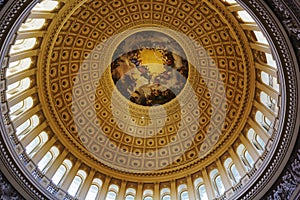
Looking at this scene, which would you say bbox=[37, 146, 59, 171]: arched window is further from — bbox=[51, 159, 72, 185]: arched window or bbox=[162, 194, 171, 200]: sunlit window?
bbox=[162, 194, 171, 200]: sunlit window

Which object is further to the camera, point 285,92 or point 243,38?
point 243,38

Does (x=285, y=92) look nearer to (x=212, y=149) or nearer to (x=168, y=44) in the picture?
(x=212, y=149)

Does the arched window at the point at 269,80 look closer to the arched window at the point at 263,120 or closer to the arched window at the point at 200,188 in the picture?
the arched window at the point at 263,120

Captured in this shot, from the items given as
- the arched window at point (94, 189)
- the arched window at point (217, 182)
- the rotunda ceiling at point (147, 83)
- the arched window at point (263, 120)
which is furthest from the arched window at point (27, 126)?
the arched window at point (263, 120)

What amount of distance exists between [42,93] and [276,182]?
14.1m

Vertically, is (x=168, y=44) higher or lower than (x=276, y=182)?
higher

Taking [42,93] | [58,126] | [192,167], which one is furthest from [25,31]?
[192,167]

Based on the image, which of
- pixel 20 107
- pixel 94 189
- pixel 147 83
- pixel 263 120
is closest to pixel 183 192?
pixel 94 189

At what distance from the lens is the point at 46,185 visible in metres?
19.5

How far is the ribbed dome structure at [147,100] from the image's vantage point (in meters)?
18.0

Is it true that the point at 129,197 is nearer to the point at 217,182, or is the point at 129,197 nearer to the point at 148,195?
the point at 148,195

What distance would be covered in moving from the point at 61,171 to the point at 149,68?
10.5 m

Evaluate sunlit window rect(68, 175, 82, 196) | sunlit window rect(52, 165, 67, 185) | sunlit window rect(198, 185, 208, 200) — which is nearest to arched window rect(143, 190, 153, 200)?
sunlit window rect(198, 185, 208, 200)

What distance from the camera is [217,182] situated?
21.6 m
